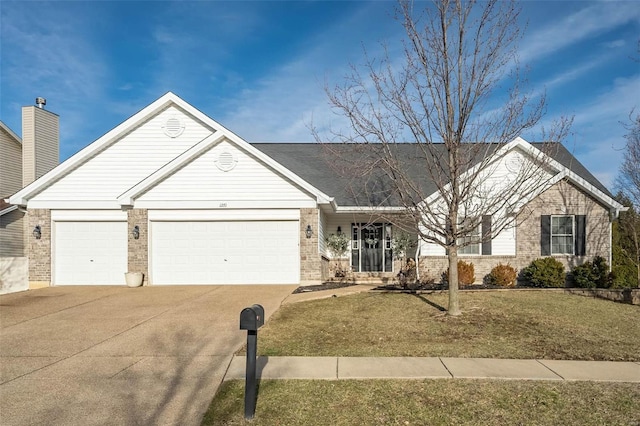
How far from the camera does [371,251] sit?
19297 mm

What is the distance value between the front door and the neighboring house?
1511 millimetres

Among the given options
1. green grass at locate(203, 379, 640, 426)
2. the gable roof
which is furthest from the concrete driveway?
the gable roof

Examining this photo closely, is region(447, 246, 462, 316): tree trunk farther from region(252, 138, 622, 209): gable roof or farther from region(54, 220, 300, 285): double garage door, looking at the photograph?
region(54, 220, 300, 285): double garage door

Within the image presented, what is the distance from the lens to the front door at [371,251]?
756 inches

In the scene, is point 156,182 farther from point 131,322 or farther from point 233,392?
point 233,392

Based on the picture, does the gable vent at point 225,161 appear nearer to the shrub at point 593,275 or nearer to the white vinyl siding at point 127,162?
the white vinyl siding at point 127,162

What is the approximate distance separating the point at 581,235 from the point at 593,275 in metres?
1.61

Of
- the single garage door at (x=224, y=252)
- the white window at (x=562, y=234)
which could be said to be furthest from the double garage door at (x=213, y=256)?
the white window at (x=562, y=234)

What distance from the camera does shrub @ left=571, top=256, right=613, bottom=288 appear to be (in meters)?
16.6

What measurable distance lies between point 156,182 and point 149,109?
10.0 feet

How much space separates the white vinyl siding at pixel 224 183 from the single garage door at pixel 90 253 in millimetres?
1850

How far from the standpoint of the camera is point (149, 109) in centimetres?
1759

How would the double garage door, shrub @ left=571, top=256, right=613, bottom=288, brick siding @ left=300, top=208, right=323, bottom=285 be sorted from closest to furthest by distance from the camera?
brick siding @ left=300, top=208, right=323, bottom=285
the double garage door
shrub @ left=571, top=256, right=613, bottom=288

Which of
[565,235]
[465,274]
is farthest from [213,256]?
[565,235]
